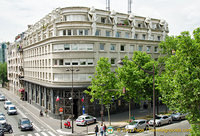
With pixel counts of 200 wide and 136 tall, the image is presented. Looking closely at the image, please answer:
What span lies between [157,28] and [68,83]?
32.7 m

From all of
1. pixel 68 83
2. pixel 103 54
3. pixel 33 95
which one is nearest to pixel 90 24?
pixel 103 54

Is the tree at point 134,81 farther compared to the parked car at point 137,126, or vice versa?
the tree at point 134,81

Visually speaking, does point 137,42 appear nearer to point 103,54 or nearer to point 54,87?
point 103,54

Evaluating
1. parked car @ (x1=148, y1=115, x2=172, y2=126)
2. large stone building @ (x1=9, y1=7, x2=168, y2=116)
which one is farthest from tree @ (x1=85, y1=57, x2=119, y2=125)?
parked car @ (x1=148, y1=115, x2=172, y2=126)

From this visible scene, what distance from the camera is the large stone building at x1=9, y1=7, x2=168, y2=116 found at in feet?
134

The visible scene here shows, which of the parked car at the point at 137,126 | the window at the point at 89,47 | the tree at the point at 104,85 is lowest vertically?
the parked car at the point at 137,126

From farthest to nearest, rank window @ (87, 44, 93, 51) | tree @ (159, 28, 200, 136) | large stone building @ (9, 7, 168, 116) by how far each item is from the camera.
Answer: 1. window @ (87, 44, 93, 51)
2. large stone building @ (9, 7, 168, 116)
3. tree @ (159, 28, 200, 136)

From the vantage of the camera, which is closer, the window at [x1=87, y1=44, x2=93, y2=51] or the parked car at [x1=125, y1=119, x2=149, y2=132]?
the parked car at [x1=125, y1=119, x2=149, y2=132]

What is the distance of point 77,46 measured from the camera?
135ft

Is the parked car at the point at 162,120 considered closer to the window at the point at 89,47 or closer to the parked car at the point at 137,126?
the parked car at the point at 137,126

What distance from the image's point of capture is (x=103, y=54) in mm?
43844

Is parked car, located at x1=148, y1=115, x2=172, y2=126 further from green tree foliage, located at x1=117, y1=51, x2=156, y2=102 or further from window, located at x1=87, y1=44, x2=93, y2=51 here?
window, located at x1=87, y1=44, x2=93, y2=51

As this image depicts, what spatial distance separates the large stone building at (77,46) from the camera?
4088 centimetres

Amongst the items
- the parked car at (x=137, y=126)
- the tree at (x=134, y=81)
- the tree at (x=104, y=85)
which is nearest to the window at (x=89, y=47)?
the tree at (x=104, y=85)
